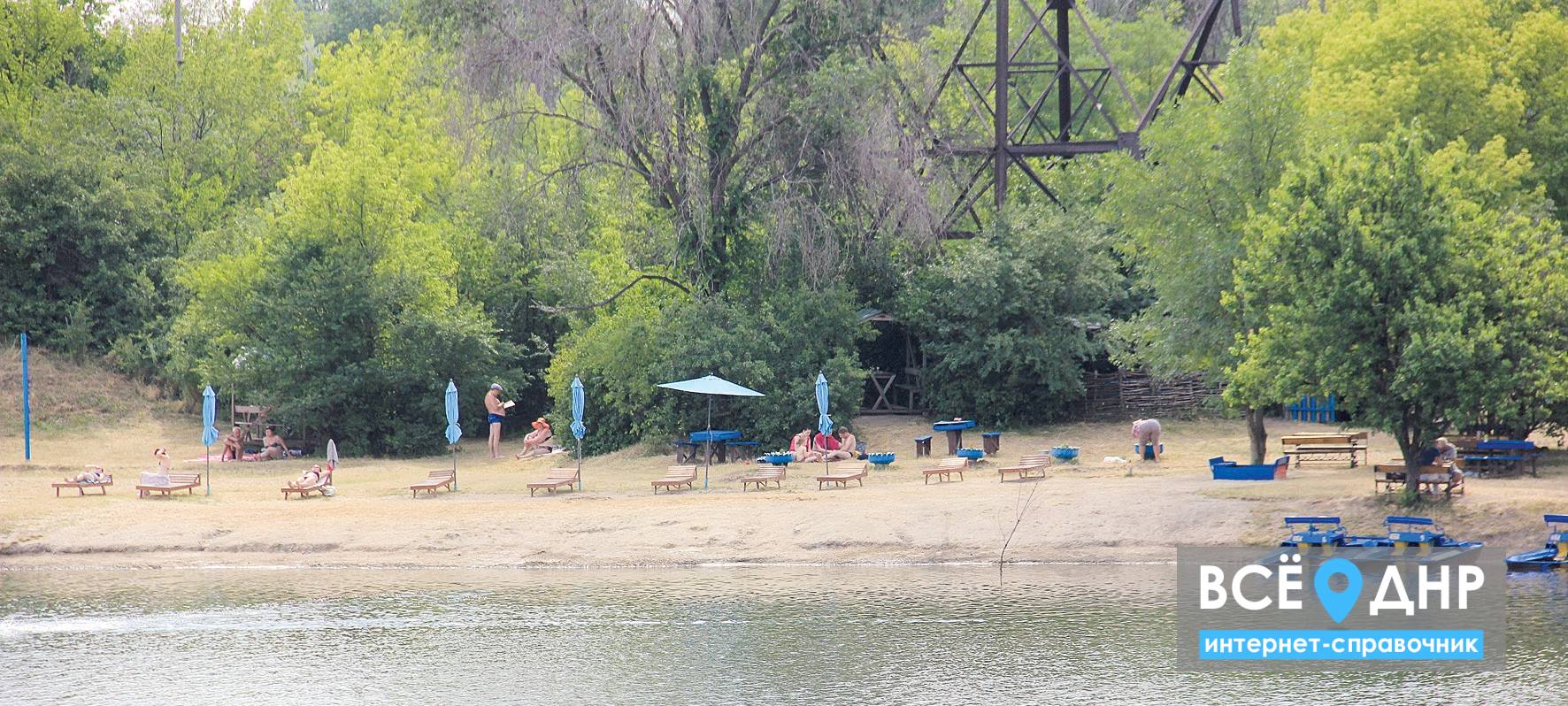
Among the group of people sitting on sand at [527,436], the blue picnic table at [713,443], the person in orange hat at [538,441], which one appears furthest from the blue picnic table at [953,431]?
the person in orange hat at [538,441]

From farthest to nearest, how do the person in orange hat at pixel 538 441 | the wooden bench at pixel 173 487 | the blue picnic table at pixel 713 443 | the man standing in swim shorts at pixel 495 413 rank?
the man standing in swim shorts at pixel 495 413 < the person in orange hat at pixel 538 441 < the blue picnic table at pixel 713 443 < the wooden bench at pixel 173 487

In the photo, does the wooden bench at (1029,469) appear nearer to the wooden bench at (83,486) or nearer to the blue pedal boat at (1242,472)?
the blue pedal boat at (1242,472)

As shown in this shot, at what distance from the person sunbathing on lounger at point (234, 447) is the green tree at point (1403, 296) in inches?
966

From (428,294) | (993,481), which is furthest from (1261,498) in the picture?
(428,294)

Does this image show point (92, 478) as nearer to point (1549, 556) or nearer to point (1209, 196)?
point (1209, 196)

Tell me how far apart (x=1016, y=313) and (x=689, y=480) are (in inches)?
465

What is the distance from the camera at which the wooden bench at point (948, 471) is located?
29672mm

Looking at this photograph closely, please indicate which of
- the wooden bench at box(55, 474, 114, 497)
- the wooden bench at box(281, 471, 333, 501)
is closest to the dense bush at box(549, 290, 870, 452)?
the wooden bench at box(281, 471, 333, 501)

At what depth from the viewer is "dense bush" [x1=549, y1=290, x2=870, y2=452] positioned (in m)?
35.7

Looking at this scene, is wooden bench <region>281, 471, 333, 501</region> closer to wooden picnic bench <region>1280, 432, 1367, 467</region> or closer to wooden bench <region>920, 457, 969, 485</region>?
wooden bench <region>920, 457, 969, 485</region>

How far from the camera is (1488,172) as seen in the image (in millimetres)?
30688

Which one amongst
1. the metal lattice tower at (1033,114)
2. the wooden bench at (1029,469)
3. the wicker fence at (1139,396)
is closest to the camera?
the wooden bench at (1029,469)

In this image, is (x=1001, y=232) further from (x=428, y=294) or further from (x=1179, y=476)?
(x=428, y=294)

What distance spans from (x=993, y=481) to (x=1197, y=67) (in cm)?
1786
